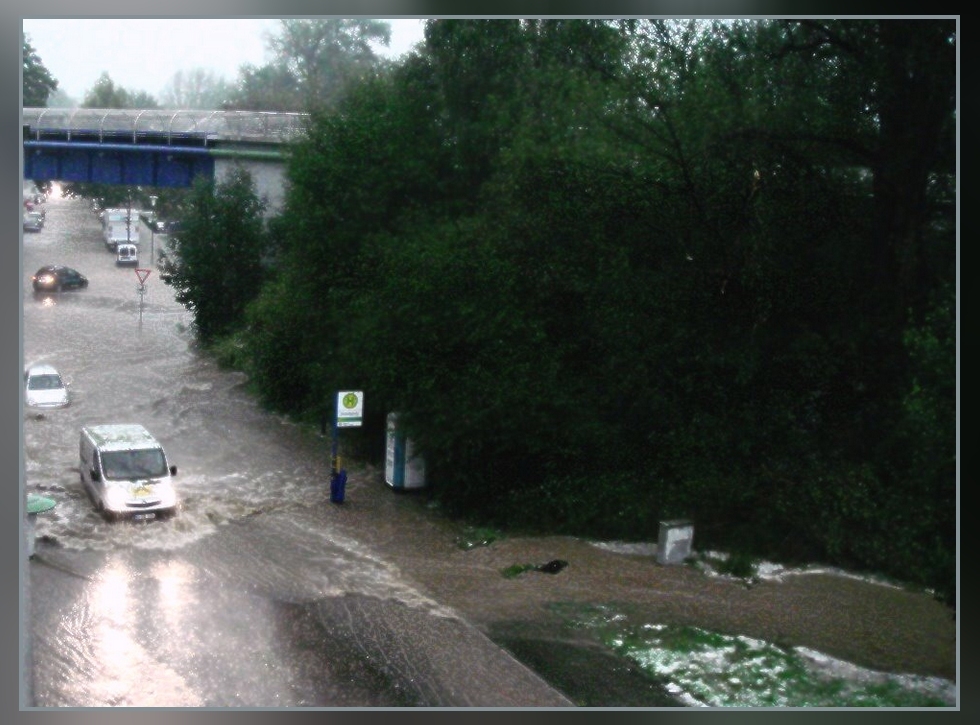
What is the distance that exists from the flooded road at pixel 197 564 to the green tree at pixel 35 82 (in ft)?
2.83

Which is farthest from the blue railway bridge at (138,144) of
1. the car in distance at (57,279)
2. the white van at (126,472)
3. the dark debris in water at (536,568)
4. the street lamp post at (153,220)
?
Answer: the dark debris in water at (536,568)

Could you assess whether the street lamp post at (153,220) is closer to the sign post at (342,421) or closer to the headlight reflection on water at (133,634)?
the sign post at (342,421)

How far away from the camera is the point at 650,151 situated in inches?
326

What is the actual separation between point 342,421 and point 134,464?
1799 mm

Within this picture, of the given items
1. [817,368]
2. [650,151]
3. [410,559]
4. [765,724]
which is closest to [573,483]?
[410,559]

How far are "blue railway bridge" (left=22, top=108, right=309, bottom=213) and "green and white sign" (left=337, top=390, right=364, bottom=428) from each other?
221cm

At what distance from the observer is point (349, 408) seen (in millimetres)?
8906

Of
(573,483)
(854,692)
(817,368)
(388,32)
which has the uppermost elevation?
(388,32)

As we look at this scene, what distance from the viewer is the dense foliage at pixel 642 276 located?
7414mm

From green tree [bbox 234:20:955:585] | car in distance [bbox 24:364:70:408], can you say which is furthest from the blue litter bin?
car in distance [bbox 24:364:70:408]

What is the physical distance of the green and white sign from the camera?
8.72m

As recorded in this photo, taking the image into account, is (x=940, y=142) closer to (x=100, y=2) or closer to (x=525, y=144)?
(x=525, y=144)

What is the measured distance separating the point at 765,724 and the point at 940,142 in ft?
14.0

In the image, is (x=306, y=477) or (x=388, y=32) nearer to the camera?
(x=388, y=32)
